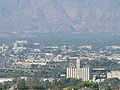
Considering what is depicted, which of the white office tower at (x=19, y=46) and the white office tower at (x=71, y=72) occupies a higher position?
the white office tower at (x=19, y=46)

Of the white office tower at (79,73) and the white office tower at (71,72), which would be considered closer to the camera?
the white office tower at (79,73)

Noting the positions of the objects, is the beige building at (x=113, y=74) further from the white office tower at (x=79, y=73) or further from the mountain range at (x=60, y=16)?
the mountain range at (x=60, y=16)

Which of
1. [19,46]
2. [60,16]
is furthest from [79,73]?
[60,16]

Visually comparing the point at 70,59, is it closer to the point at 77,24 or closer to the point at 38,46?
the point at 38,46

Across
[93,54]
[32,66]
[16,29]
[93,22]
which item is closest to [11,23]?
[16,29]

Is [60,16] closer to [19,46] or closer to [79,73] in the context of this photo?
[19,46]

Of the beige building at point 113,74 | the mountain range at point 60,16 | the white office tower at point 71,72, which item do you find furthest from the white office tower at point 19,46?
the mountain range at point 60,16

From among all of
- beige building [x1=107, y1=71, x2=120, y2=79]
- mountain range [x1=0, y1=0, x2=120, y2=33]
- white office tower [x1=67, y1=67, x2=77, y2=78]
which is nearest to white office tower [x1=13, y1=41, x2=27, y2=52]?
white office tower [x1=67, y1=67, x2=77, y2=78]

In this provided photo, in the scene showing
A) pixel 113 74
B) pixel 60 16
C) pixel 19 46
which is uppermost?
pixel 60 16
